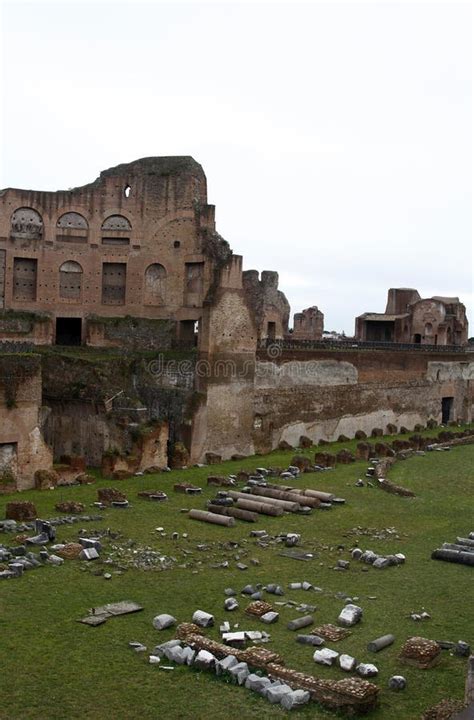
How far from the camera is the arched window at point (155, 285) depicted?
31.3m

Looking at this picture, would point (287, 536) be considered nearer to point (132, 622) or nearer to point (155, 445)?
point (132, 622)

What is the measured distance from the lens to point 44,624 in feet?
33.7

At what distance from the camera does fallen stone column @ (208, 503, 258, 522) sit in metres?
16.4

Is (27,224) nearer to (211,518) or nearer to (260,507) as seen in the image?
(260,507)

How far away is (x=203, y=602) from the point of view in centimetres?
A: 1123

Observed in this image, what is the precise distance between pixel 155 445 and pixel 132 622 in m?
11.7

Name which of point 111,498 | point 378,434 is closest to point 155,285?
point 378,434

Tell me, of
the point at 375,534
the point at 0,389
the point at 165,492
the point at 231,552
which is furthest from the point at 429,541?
the point at 0,389

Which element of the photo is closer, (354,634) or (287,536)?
(354,634)

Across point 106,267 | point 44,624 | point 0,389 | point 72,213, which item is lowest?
point 44,624

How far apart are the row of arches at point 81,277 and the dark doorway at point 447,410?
1538 centimetres

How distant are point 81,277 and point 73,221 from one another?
2203 millimetres

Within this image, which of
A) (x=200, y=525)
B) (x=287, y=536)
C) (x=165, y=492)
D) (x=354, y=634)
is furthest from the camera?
(x=165, y=492)

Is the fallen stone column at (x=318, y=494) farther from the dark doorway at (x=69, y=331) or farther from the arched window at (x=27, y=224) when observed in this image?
the arched window at (x=27, y=224)
